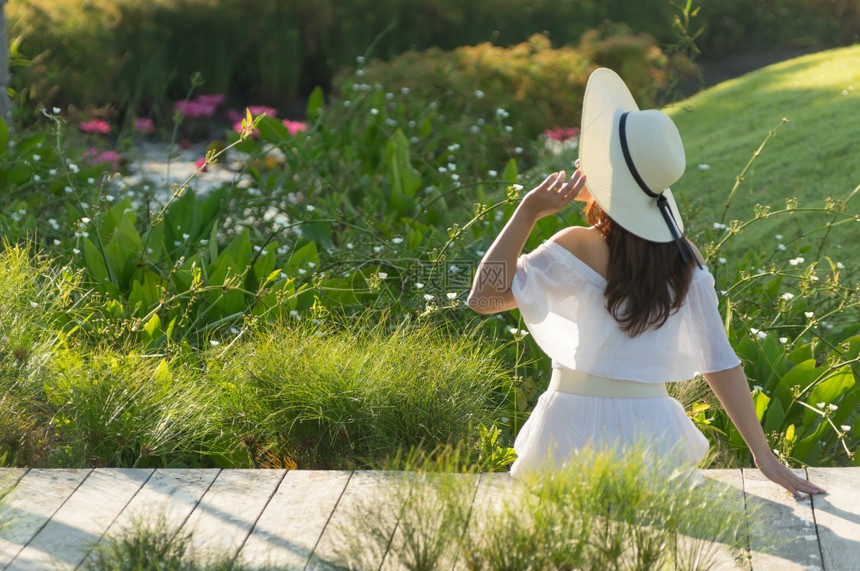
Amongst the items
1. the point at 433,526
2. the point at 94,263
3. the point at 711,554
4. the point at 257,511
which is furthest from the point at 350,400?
the point at 94,263

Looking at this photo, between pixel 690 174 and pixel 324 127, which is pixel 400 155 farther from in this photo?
pixel 690 174

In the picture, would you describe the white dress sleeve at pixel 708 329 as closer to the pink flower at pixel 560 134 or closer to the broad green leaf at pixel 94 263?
the broad green leaf at pixel 94 263

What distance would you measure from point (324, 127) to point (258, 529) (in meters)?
4.67

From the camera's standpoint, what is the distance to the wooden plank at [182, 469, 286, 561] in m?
2.29

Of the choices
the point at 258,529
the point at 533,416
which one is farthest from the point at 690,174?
the point at 258,529

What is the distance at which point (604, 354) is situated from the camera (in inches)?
98.4

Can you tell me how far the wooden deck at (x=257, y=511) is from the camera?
225 centimetres

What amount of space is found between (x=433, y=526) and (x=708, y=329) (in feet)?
2.70

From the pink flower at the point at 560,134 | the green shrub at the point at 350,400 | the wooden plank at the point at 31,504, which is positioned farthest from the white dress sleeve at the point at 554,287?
the pink flower at the point at 560,134

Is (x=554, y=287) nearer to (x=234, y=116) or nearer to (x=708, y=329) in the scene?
(x=708, y=329)

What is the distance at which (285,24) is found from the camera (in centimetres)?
1223

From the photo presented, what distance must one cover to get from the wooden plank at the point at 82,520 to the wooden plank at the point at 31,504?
18 millimetres

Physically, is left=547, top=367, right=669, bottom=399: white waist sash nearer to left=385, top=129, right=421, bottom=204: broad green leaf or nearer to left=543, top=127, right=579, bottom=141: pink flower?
left=385, top=129, right=421, bottom=204: broad green leaf

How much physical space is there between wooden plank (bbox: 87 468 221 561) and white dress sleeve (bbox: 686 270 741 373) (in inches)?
46.5
